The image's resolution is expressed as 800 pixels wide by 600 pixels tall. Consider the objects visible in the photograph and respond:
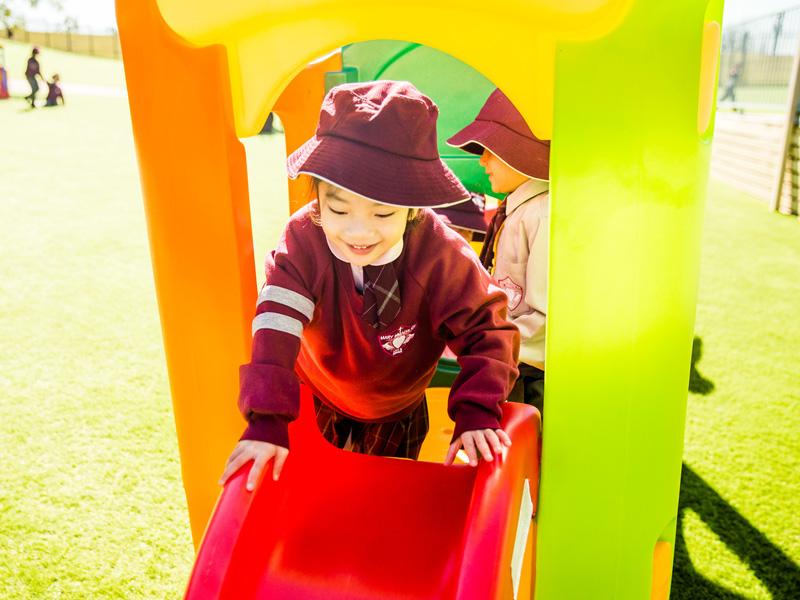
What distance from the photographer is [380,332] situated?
1311 millimetres

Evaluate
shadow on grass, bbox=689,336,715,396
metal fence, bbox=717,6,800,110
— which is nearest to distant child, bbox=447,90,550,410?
shadow on grass, bbox=689,336,715,396

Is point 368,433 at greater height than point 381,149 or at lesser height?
lesser

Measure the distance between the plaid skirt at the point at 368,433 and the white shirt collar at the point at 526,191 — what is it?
2.30 feet

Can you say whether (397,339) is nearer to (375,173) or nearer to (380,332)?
(380,332)

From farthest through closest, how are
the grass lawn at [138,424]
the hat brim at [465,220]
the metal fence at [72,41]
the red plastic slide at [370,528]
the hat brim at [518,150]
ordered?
1. the metal fence at [72,41]
2. the hat brim at [465,220]
3. the hat brim at [518,150]
4. the grass lawn at [138,424]
5. the red plastic slide at [370,528]

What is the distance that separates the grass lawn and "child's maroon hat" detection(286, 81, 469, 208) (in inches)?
47.7

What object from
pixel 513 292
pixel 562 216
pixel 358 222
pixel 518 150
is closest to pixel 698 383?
pixel 513 292

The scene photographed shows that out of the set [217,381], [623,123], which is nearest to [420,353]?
[217,381]

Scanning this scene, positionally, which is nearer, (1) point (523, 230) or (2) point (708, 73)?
(2) point (708, 73)

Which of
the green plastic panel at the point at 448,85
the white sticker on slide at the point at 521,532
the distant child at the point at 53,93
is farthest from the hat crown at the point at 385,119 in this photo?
the distant child at the point at 53,93

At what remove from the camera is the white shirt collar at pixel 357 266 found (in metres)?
1.27

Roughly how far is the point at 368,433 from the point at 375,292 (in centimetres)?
50

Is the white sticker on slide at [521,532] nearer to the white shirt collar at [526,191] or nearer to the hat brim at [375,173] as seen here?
the hat brim at [375,173]

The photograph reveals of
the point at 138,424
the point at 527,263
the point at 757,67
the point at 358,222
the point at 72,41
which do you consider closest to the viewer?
the point at 358,222
